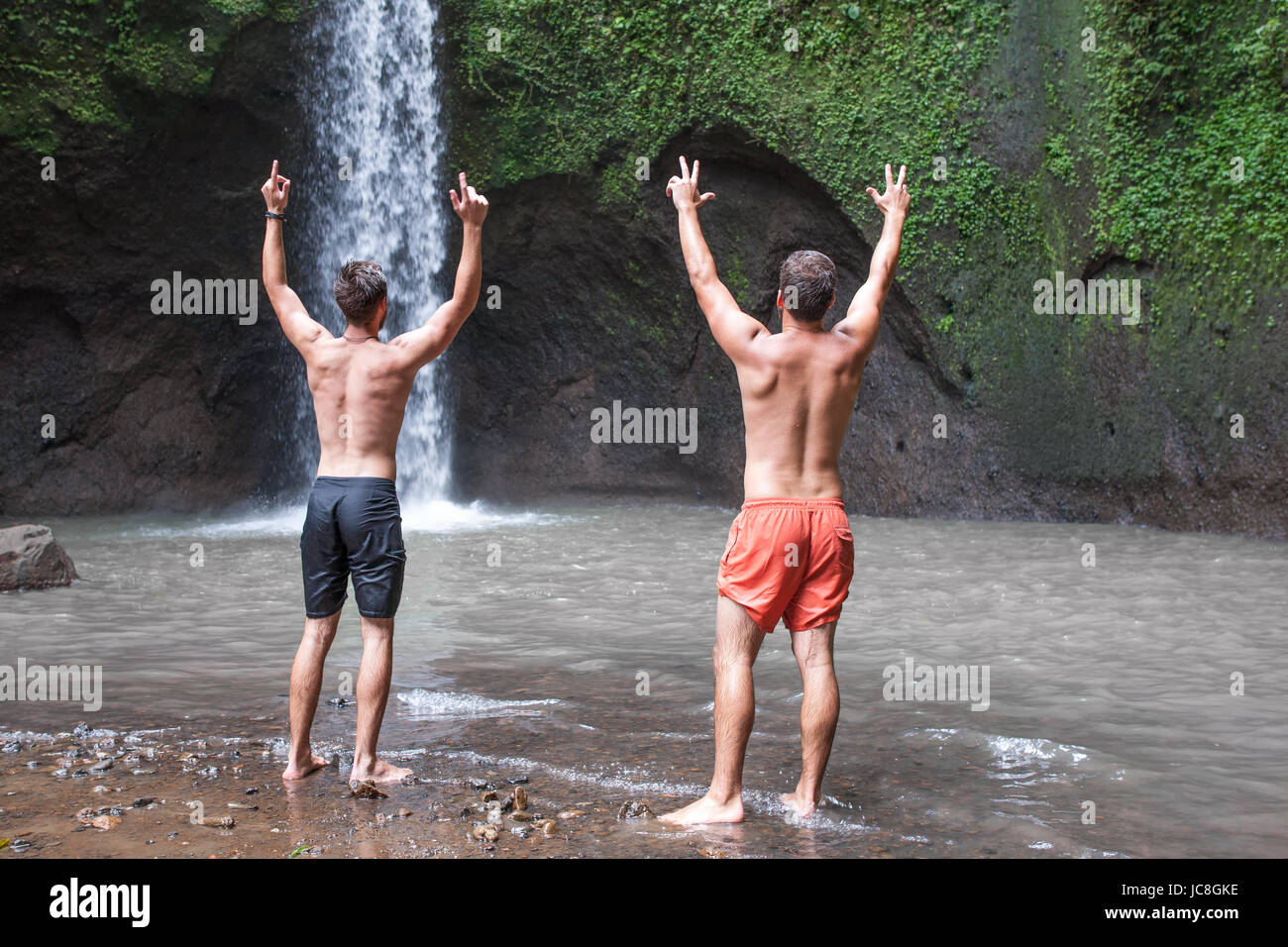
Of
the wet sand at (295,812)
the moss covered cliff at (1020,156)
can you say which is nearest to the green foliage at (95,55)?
the moss covered cliff at (1020,156)

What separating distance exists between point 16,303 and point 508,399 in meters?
6.15

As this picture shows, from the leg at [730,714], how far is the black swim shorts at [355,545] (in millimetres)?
1201

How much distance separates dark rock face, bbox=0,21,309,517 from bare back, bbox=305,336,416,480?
10694 millimetres

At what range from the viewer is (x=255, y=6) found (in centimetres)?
1330

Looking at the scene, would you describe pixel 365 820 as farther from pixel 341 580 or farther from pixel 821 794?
pixel 821 794

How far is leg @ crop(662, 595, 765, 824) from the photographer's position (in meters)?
3.70

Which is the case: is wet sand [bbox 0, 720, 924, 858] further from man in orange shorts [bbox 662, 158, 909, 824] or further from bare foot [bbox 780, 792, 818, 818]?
man in orange shorts [bbox 662, 158, 909, 824]

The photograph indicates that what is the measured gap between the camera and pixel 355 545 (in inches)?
166

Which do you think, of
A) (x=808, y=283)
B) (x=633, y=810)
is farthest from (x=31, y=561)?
(x=808, y=283)

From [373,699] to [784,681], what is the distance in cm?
235

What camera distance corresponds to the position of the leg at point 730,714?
12.1 ft

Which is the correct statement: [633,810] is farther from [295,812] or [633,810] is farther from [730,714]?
[295,812]

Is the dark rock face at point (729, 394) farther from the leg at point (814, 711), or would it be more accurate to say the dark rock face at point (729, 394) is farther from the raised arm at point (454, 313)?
the raised arm at point (454, 313)

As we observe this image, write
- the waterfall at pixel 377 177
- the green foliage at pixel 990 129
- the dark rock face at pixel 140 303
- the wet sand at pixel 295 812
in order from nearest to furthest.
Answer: the wet sand at pixel 295 812, the green foliage at pixel 990 129, the dark rock face at pixel 140 303, the waterfall at pixel 377 177
